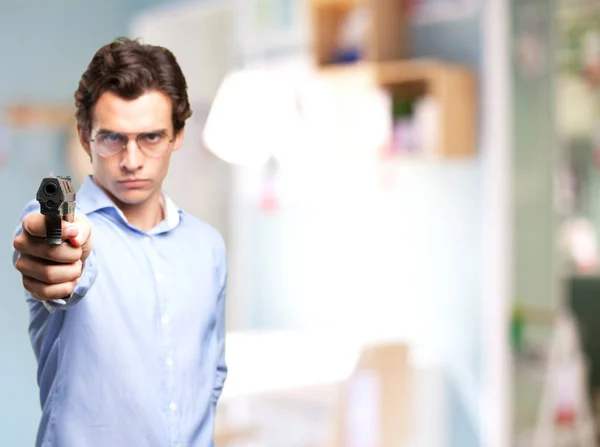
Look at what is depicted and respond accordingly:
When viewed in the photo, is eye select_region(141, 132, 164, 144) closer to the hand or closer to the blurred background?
the hand

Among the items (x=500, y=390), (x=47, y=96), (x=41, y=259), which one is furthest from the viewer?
(x=47, y=96)

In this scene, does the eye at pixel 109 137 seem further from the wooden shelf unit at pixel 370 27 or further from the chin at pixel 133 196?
the wooden shelf unit at pixel 370 27

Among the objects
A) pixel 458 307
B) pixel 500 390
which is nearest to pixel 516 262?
pixel 458 307

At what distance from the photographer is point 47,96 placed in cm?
371

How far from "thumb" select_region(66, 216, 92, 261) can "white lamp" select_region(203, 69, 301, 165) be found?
0.12 metres

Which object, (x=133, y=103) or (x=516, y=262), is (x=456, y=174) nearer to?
→ (x=516, y=262)

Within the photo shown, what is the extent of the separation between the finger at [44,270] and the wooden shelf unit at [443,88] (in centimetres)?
269

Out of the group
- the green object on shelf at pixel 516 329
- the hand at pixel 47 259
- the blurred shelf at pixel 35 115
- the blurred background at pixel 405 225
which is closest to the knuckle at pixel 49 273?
the hand at pixel 47 259

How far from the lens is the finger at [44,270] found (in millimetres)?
429

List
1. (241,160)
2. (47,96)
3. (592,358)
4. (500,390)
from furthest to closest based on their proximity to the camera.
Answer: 1. (592,358)
2. (47,96)
3. (500,390)
4. (241,160)

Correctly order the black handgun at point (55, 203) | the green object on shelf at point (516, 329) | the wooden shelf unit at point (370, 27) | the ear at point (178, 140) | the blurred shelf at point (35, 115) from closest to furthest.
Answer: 1. the black handgun at point (55, 203)
2. the ear at point (178, 140)
3. the green object on shelf at point (516, 329)
4. the wooden shelf unit at point (370, 27)
5. the blurred shelf at point (35, 115)

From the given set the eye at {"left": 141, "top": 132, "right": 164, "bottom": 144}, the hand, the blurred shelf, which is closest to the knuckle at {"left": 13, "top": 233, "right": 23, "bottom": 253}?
the hand

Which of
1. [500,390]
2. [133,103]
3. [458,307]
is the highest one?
[133,103]

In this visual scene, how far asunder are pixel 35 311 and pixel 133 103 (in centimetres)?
13
